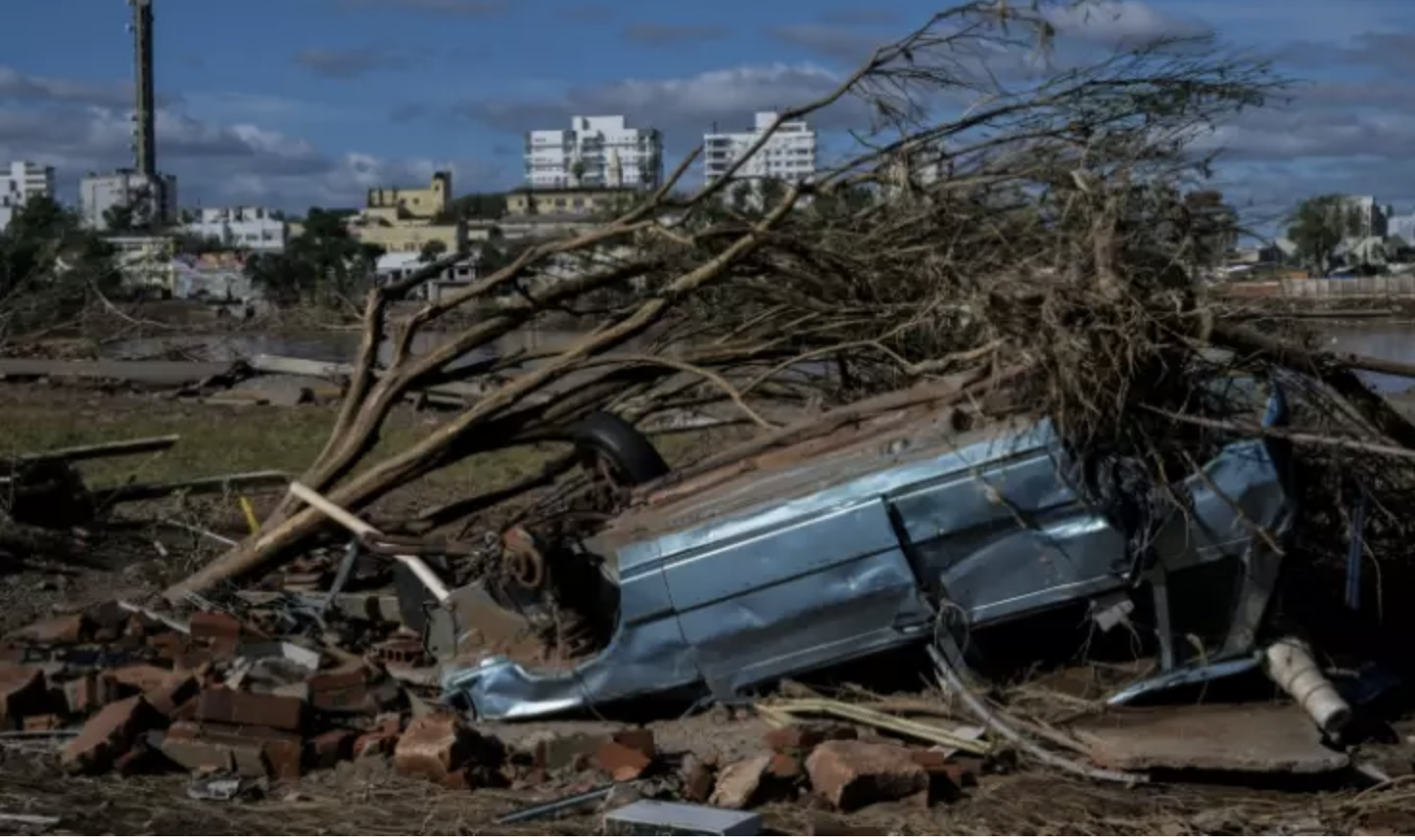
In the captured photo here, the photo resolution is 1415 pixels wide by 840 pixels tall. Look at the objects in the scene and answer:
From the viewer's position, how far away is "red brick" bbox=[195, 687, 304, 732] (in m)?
6.72

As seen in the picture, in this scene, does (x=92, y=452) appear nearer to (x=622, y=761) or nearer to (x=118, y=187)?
(x=622, y=761)

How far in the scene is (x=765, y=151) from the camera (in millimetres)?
9562

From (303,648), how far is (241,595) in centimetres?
131

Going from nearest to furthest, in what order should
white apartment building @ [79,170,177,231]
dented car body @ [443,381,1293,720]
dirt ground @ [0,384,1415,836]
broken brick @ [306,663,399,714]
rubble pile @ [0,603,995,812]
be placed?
dirt ground @ [0,384,1415,836], rubble pile @ [0,603,995,812], dented car body @ [443,381,1293,720], broken brick @ [306,663,399,714], white apartment building @ [79,170,177,231]

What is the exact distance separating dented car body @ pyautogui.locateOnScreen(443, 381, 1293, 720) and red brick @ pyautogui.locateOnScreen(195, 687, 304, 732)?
4.29 ft

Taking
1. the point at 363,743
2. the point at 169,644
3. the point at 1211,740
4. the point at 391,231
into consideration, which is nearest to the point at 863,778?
the point at 1211,740

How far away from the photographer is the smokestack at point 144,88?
118 meters

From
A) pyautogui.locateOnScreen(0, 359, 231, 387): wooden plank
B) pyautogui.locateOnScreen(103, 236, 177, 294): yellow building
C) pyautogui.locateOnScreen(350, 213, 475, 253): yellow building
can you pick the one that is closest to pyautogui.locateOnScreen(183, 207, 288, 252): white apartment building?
pyautogui.locateOnScreen(350, 213, 475, 253): yellow building

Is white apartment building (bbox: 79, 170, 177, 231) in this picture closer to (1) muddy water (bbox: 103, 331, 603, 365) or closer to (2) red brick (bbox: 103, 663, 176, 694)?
(1) muddy water (bbox: 103, 331, 603, 365)

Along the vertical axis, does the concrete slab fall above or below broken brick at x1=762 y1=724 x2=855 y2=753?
above

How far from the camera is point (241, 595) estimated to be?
30.6 ft

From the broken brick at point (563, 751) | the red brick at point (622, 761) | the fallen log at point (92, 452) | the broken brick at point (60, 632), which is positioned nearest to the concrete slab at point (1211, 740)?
the red brick at point (622, 761)

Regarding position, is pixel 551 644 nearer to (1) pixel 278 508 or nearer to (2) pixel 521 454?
(1) pixel 278 508

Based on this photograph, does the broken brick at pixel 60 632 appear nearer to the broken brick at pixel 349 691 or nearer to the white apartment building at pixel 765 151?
the broken brick at pixel 349 691
